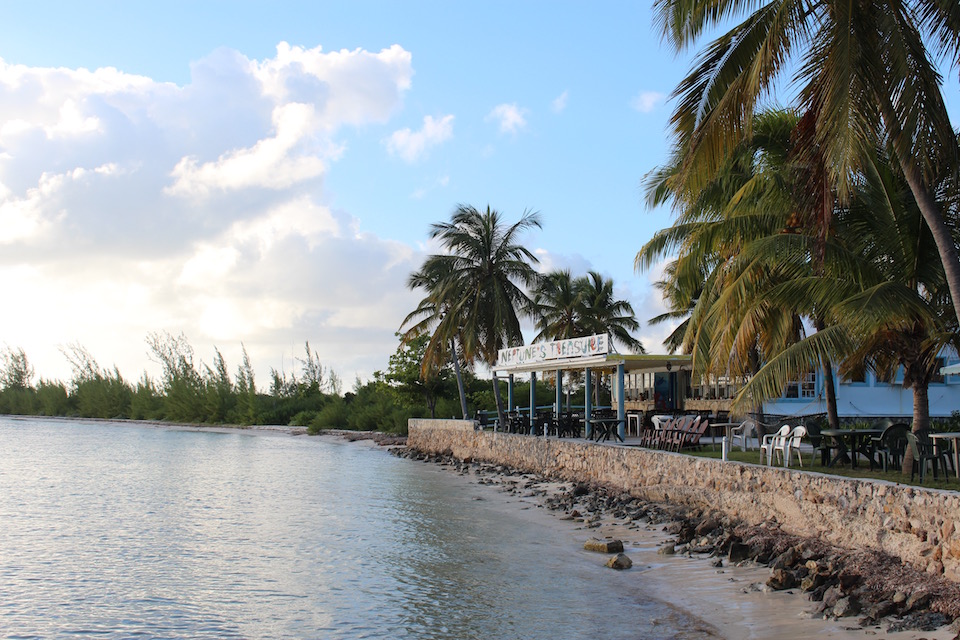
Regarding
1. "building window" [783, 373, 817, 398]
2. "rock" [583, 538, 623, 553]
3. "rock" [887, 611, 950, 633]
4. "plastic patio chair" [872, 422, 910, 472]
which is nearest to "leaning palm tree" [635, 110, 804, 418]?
"plastic patio chair" [872, 422, 910, 472]

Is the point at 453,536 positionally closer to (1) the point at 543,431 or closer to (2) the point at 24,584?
(2) the point at 24,584

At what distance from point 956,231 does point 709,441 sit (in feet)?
36.8

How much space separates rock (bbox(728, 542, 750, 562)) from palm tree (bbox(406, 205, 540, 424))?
21.3 meters

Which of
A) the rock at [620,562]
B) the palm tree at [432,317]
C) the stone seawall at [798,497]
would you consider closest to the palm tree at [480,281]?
the palm tree at [432,317]

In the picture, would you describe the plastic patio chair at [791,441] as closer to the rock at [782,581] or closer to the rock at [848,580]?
the rock at [782,581]

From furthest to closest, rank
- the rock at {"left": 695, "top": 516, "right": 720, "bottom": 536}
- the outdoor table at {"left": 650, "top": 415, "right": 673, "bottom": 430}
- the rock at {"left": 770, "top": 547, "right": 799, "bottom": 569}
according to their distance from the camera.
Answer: the outdoor table at {"left": 650, "top": 415, "right": 673, "bottom": 430}, the rock at {"left": 695, "top": 516, "right": 720, "bottom": 536}, the rock at {"left": 770, "top": 547, "right": 799, "bottom": 569}

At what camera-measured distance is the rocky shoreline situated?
7887mm

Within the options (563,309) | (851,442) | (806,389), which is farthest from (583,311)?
(851,442)

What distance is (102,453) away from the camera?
34.5 m

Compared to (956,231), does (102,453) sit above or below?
below

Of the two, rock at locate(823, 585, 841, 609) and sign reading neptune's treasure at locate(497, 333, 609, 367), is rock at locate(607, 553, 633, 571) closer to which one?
rock at locate(823, 585, 841, 609)

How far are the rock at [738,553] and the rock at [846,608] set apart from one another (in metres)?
2.47

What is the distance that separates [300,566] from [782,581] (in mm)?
6392

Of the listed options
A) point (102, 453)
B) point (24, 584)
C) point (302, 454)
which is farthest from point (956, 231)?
point (102, 453)
